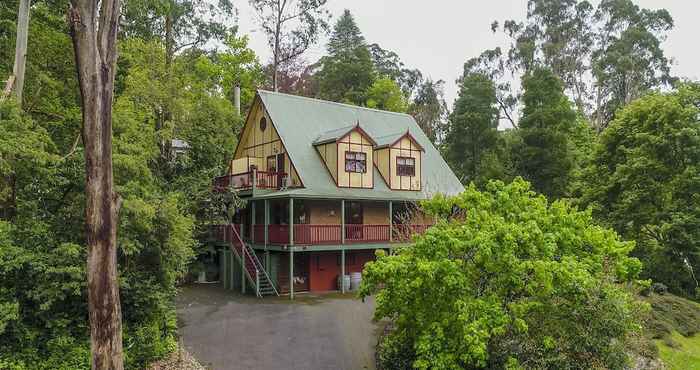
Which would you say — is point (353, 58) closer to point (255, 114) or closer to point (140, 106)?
point (255, 114)

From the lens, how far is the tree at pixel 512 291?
988 centimetres

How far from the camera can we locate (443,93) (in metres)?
53.4

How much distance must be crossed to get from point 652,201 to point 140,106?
23123 millimetres

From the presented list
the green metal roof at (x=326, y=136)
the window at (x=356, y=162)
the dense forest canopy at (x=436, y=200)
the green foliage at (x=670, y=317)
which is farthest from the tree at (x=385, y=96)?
the green foliage at (x=670, y=317)

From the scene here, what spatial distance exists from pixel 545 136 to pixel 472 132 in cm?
625

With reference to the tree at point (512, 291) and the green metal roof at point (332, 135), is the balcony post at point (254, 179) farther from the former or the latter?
the tree at point (512, 291)

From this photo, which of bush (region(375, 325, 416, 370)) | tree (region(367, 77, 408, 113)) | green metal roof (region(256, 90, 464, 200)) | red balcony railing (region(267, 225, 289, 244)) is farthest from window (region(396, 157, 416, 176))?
tree (region(367, 77, 408, 113))

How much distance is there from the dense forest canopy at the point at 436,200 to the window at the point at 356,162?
6446 millimetres

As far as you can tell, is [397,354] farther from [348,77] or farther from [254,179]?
[348,77]

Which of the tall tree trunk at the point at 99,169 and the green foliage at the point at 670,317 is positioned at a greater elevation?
the tall tree trunk at the point at 99,169

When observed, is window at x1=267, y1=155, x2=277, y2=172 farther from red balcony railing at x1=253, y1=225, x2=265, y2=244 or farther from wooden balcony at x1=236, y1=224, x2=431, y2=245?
wooden balcony at x1=236, y1=224, x2=431, y2=245

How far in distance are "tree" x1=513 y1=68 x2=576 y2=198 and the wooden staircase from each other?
1942 centimetres

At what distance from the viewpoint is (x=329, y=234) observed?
2116 centimetres

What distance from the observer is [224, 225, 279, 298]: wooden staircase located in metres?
20.2
